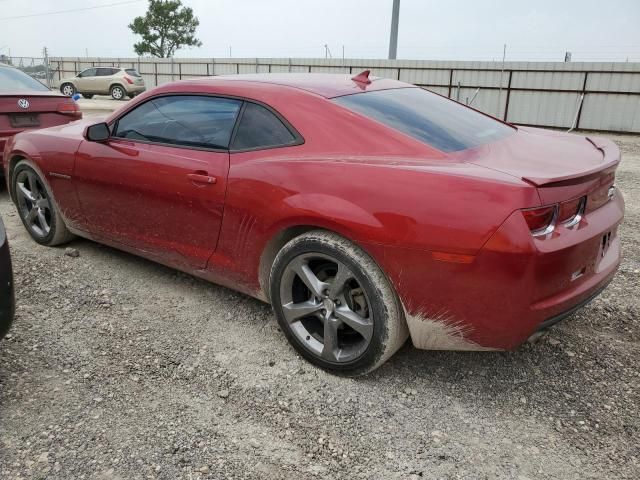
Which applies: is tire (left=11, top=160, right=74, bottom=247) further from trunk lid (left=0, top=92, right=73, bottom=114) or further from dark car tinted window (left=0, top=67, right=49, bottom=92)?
dark car tinted window (left=0, top=67, right=49, bottom=92)

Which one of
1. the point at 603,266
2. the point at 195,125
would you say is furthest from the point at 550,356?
the point at 195,125

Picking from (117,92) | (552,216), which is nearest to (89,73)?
(117,92)

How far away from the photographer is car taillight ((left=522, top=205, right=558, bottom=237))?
2131 millimetres

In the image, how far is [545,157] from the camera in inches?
103

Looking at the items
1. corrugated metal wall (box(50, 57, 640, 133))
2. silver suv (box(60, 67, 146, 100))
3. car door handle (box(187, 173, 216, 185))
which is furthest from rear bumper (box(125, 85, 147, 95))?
car door handle (box(187, 173, 216, 185))

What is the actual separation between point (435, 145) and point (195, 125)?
1.47 m

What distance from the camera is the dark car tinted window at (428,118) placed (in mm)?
2713

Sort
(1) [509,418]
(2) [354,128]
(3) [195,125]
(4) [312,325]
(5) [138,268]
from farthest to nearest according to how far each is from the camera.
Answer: (5) [138,268] < (3) [195,125] < (4) [312,325] < (2) [354,128] < (1) [509,418]

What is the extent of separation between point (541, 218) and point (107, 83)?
26812mm

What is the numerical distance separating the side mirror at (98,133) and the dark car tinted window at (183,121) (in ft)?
0.25

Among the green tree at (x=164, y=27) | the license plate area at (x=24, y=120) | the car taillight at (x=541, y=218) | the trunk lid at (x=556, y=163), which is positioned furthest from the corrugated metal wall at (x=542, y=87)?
the green tree at (x=164, y=27)

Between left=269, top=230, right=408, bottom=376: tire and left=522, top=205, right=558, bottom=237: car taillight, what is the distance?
0.68 m

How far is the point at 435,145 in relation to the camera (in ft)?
8.55

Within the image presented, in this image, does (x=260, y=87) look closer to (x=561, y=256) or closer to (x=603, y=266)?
(x=561, y=256)
